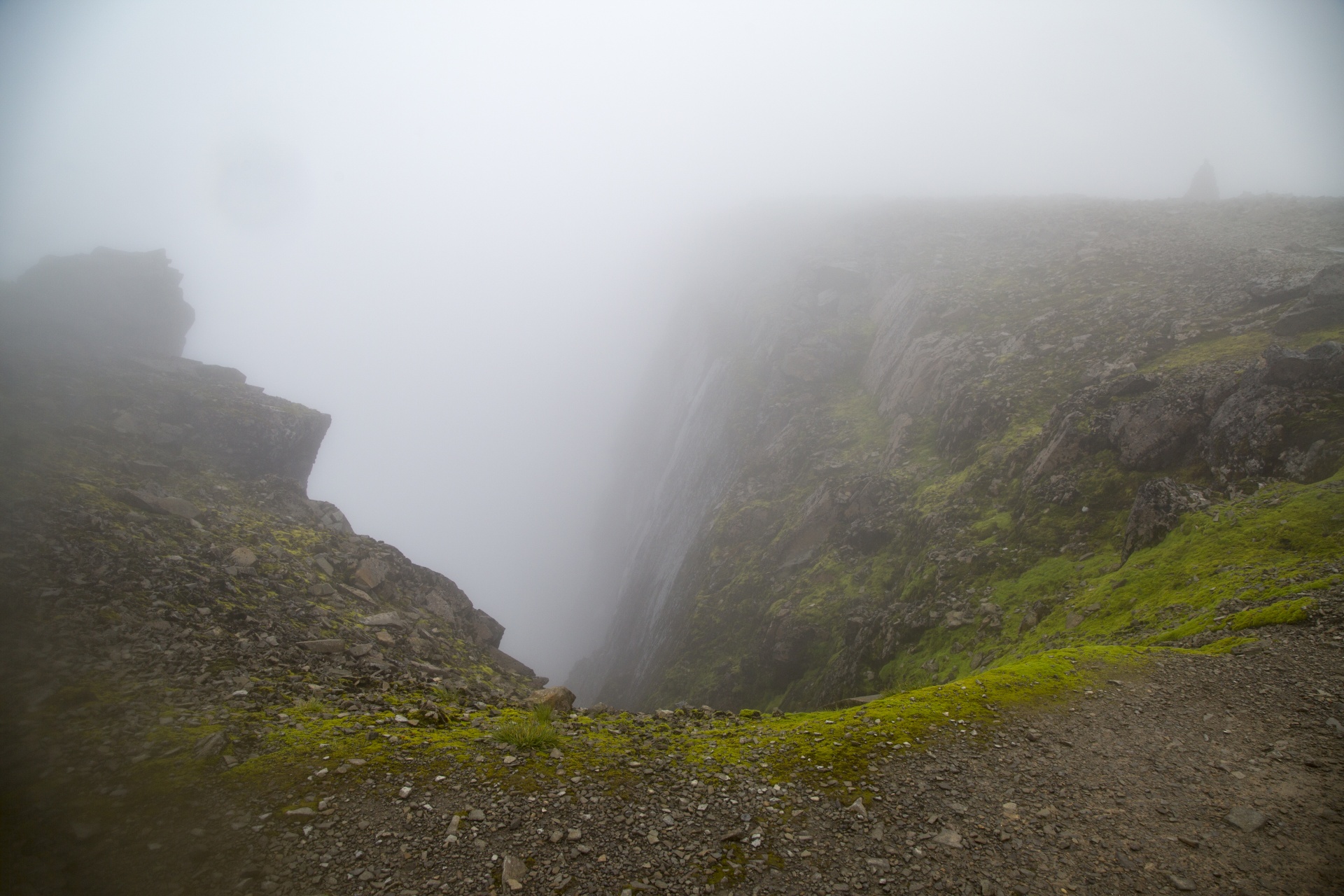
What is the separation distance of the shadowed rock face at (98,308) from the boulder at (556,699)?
31.7 meters

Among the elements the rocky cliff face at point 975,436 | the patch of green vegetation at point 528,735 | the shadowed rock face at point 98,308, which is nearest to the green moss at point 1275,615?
the rocky cliff face at point 975,436

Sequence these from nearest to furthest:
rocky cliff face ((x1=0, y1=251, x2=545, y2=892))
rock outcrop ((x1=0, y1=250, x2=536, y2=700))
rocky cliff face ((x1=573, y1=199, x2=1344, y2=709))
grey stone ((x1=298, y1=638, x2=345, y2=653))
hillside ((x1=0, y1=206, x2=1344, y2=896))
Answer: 1. hillside ((x1=0, y1=206, x2=1344, y2=896))
2. rocky cliff face ((x1=0, y1=251, x2=545, y2=892))
3. rock outcrop ((x1=0, y1=250, x2=536, y2=700))
4. grey stone ((x1=298, y1=638, x2=345, y2=653))
5. rocky cliff face ((x1=573, y1=199, x2=1344, y2=709))

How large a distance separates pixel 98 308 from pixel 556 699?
42765 mm

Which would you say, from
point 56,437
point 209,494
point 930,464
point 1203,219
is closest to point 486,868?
point 209,494

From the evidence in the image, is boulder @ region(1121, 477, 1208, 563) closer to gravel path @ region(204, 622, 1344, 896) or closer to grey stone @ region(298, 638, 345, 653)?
gravel path @ region(204, 622, 1344, 896)

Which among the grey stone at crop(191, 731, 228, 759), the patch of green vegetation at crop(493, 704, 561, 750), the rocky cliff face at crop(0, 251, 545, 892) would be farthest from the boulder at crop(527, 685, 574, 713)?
the grey stone at crop(191, 731, 228, 759)

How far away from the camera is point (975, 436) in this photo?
29094mm

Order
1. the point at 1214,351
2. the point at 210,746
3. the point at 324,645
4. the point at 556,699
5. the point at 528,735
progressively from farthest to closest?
the point at 1214,351
the point at 556,699
the point at 324,645
the point at 528,735
the point at 210,746

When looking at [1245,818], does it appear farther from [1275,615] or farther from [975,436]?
[975,436]

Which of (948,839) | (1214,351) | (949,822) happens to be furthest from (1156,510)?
(948,839)

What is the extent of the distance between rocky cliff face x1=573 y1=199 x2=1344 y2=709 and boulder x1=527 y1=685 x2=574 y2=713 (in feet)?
40.3

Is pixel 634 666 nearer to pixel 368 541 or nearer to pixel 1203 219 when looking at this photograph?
pixel 368 541

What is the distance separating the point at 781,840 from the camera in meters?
8.40

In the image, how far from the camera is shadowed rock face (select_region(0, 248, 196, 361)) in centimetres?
2908
